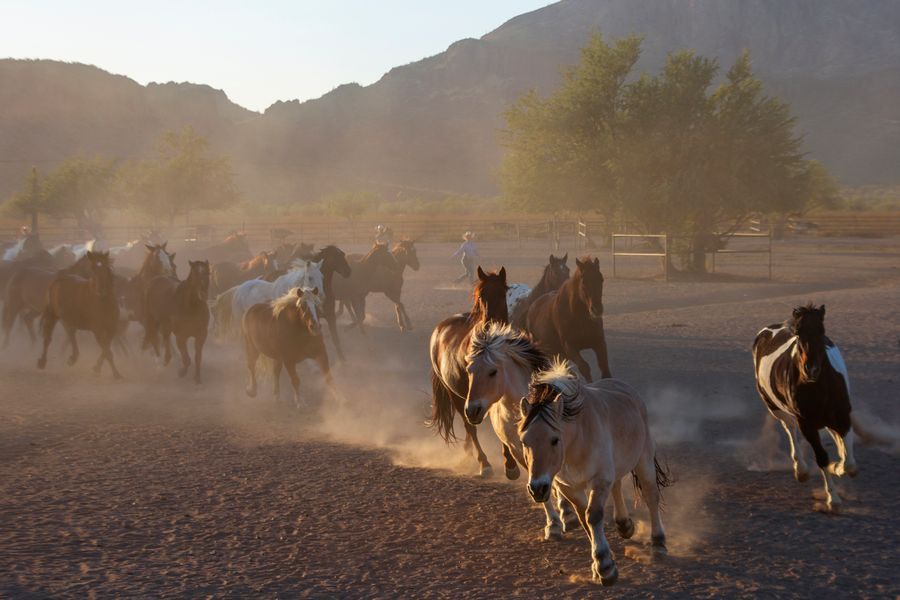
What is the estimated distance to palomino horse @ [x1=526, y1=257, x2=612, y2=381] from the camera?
10266 millimetres

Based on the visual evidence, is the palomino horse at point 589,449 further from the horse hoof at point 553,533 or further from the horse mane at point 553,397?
the horse hoof at point 553,533

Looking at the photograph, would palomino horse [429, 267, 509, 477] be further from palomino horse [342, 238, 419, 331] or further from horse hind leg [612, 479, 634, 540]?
palomino horse [342, 238, 419, 331]

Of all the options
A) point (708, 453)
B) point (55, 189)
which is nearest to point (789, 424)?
point (708, 453)

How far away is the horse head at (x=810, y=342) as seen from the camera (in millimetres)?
6422

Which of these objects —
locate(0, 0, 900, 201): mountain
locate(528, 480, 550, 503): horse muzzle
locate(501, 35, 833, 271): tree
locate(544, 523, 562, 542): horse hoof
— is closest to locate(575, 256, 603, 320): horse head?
locate(544, 523, 562, 542): horse hoof

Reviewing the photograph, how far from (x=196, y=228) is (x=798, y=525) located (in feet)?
166

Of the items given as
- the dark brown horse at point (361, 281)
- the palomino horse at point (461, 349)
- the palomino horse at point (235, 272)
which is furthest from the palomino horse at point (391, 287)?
the palomino horse at point (461, 349)

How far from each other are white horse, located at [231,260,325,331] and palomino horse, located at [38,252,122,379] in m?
1.83

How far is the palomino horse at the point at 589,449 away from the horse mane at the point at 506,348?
0.45m

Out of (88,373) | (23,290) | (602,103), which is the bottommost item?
(88,373)

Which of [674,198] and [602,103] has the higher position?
[602,103]

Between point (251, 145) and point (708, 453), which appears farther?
point (251, 145)

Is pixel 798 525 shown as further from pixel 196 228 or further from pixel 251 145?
pixel 251 145

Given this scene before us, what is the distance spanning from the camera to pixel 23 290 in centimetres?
1648
